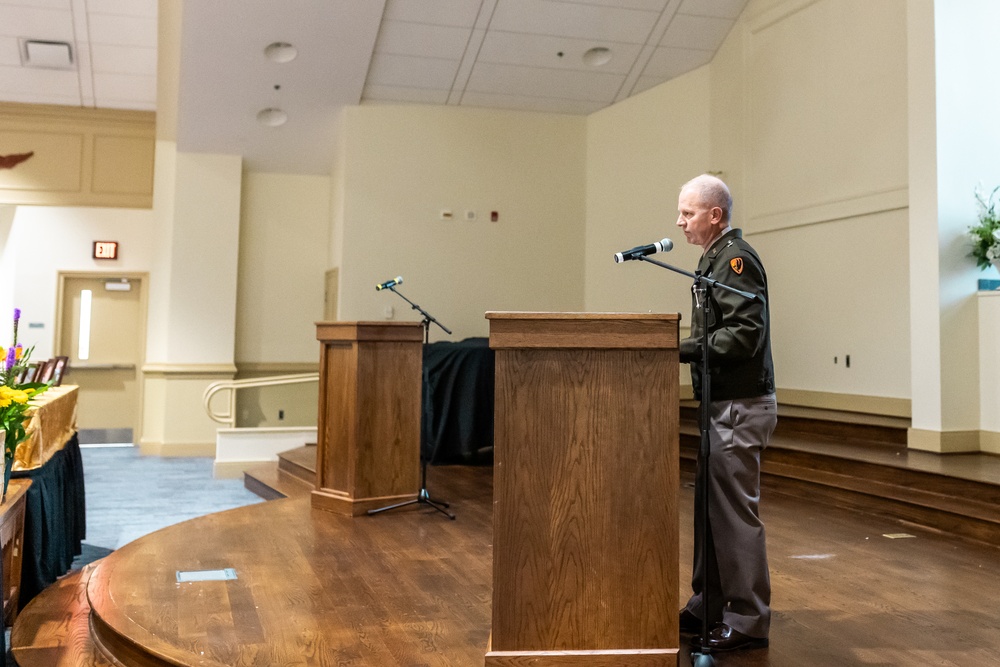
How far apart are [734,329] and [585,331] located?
452 millimetres

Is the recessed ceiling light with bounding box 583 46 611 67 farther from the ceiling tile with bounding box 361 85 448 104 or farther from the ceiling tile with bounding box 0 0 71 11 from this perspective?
the ceiling tile with bounding box 0 0 71 11

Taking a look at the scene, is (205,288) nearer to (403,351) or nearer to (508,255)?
(508,255)

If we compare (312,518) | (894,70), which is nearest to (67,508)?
(312,518)

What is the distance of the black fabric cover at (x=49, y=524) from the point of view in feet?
11.1

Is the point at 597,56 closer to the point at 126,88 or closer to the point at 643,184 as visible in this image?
the point at 643,184

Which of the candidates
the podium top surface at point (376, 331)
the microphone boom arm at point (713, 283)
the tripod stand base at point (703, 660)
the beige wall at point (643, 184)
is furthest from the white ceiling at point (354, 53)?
the tripod stand base at point (703, 660)

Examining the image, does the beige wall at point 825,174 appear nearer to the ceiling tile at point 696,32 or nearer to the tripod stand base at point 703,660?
the ceiling tile at point 696,32

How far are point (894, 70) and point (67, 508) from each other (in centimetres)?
566

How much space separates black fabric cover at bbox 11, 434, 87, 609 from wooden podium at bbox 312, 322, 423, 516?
1.19 meters

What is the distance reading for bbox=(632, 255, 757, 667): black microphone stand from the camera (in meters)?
2.24

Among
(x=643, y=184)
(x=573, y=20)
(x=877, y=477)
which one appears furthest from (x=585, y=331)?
(x=643, y=184)

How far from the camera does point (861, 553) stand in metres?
3.64

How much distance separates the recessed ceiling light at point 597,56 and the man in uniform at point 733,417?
5.06 metres

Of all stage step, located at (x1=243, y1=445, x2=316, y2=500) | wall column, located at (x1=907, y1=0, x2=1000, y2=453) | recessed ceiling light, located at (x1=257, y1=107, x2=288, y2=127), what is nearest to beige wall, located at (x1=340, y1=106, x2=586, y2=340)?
recessed ceiling light, located at (x1=257, y1=107, x2=288, y2=127)
